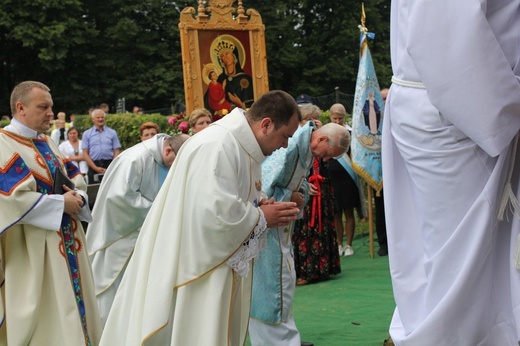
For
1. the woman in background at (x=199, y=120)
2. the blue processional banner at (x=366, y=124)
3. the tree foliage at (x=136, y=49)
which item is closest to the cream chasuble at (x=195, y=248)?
the woman in background at (x=199, y=120)

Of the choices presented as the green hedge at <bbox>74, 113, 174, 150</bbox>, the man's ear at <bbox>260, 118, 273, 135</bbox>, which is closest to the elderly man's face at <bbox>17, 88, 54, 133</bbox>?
the man's ear at <bbox>260, 118, 273, 135</bbox>

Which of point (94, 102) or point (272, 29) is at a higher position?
point (272, 29)

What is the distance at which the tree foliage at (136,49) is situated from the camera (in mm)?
35594

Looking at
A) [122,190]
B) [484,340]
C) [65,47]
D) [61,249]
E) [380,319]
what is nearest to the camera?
[484,340]

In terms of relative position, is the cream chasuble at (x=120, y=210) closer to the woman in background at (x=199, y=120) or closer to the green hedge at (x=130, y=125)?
the woman in background at (x=199, y=120)

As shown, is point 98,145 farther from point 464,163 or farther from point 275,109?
point 464,163

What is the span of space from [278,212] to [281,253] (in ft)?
5.55

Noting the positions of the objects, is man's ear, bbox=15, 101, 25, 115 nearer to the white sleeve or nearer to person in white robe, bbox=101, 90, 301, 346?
person in white robe, bbox=101, 90, 301, 346

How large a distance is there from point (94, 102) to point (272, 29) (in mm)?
8438

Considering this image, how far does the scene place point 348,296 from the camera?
852 cm

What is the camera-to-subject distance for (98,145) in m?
14.4

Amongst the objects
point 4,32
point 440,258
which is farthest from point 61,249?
point 4,32

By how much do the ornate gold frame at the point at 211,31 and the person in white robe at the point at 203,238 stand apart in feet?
20.0

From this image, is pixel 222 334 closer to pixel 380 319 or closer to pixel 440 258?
pixel 440 258
